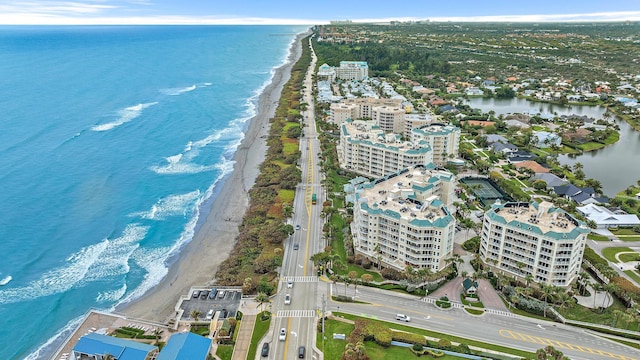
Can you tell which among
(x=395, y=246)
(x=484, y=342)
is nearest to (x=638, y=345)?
(x=484, y=342)

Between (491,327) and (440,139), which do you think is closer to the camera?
(491,327)

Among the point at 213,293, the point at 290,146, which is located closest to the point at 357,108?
the point at 290,146

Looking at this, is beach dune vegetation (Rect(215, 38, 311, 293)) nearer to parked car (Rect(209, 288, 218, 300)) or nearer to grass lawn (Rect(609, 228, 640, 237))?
parked car (Rect(209, 288, 218, 300))

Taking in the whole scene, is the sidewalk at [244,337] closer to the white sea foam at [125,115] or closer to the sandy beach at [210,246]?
the sandy beach at [210,246]

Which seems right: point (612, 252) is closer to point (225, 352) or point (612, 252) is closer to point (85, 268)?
point (225, 352)

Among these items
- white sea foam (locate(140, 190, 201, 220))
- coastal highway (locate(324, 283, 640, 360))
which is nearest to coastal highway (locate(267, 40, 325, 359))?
coastal highway (locate(324, 283, 640, 360))

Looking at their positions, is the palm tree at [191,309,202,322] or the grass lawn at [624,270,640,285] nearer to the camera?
the palm tree at [191,309,202,322]

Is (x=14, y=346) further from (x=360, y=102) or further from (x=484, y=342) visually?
(x=360, y=102)

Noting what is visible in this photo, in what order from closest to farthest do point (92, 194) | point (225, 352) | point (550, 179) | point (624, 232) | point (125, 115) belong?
point (225, 352) < point (624, 232) < point (92, 194) < point (550, 179) < point (125, 115)

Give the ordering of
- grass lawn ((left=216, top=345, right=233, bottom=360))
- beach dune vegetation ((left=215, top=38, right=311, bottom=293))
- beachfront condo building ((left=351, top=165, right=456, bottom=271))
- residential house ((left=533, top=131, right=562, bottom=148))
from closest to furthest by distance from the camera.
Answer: grass lawn ((left=216, top=345, right=233, bottom=360))
beachfront condo building ((left=351, top=165, right=456, bottom=271))
beach dune vegetation ((left=215, top=38, right=311, bottom=293))
residential house ((left=533, top=131, right=562, bottom=148))
